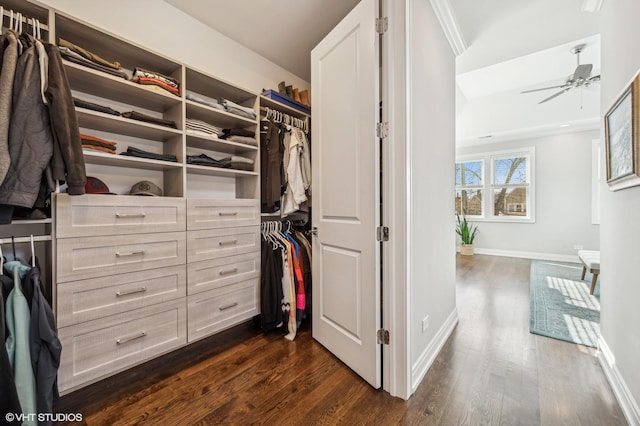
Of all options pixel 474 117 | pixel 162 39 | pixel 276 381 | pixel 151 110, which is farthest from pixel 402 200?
pixel 474 117

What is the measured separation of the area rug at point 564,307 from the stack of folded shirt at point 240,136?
285 centimetres

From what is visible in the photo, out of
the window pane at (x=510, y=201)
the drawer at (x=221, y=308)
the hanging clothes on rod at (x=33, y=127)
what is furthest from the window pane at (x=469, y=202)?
the hanging clothes on rod at (x=33, y=127)

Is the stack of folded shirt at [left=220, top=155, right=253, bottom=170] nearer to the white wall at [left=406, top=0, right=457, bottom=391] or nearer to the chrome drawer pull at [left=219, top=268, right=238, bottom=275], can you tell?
the chrome drawer pull at [left=219, top=268, right=238, bottom=275]

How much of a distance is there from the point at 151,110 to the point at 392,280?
2055mm

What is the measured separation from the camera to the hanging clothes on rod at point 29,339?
111 centimetres

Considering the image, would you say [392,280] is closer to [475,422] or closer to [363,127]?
[475,422]

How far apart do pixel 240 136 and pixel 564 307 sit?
3613 millimetres

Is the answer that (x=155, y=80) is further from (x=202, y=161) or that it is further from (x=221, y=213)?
(x=221, y=213)

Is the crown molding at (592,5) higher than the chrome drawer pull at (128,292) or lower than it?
higher

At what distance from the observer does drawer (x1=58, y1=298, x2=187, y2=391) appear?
1.33 metres

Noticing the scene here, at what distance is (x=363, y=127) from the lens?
162 cm

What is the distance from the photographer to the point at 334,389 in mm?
1544

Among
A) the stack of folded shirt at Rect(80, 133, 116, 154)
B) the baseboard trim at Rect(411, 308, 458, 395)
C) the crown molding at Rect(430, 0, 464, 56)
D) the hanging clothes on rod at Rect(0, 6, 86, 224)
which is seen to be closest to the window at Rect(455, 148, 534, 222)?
the crown molding at Rect(430, 0, 464, 56)

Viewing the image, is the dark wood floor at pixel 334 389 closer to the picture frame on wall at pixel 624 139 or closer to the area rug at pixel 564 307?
the area rug at pixel 564 307
